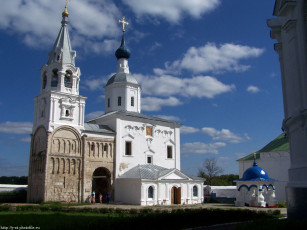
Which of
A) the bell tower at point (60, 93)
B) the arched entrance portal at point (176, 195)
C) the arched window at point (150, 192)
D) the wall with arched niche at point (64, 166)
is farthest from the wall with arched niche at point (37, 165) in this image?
the arched entrance portal at point (176, 195)

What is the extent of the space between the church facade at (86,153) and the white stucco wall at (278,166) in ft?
21.1

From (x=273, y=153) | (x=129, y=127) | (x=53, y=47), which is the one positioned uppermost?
(x=53, y=47)

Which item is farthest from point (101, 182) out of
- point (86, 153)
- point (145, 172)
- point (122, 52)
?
point (122, 52)

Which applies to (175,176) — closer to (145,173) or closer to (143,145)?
(145,173)

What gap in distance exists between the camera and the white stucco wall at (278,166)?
27297 millimetres

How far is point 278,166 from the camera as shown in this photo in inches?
1109

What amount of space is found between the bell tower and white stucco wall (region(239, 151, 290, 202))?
54.9ft

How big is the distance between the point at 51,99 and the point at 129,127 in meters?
7.13

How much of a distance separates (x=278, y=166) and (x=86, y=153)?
16.7 metres

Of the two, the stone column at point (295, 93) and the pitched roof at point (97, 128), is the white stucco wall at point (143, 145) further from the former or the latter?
the stone column at point (295, 93)

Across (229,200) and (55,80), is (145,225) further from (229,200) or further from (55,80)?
(229,200)

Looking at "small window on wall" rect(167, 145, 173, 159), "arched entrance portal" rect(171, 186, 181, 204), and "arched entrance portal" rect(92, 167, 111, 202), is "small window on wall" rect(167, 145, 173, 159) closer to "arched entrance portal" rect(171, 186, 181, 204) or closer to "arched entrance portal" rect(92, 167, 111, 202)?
"arched entrance portal" rect(171, 186, 181, 204)

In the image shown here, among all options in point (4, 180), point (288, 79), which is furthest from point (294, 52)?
point (4, 180)

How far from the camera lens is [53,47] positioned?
2648 centimetres
